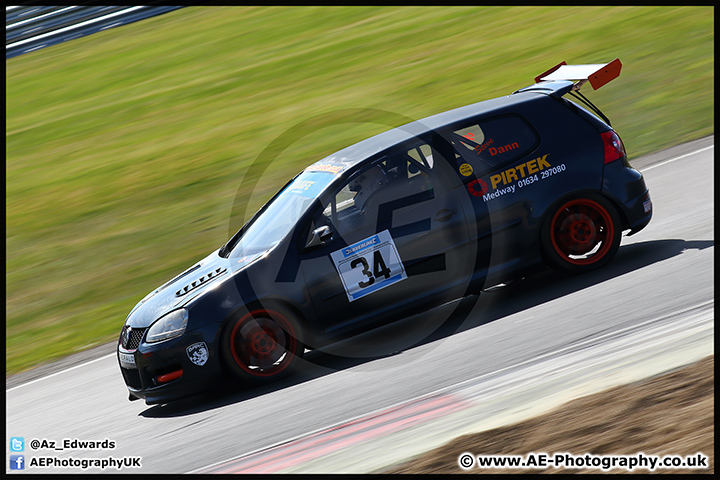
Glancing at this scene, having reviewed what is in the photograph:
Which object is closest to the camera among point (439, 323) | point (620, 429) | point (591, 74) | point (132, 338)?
point (620, 429)

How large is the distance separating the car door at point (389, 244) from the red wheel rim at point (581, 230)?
92cm

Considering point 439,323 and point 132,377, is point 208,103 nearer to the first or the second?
point 132,377

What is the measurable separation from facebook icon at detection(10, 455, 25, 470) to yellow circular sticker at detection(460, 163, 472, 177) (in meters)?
4.20

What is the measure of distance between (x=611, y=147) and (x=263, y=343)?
3.51 m

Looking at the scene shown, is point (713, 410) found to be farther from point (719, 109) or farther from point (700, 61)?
point (700, 61)

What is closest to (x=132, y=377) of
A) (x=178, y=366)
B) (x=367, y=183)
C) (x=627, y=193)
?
(x=178, y=366)

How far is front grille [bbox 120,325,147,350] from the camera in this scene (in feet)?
19.8

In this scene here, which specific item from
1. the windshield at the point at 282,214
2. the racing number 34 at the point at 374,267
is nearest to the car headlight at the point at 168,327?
the windshield at the point at 282,214

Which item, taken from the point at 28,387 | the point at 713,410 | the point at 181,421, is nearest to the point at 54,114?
the point at 28,387

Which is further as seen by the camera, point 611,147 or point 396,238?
point 611,147

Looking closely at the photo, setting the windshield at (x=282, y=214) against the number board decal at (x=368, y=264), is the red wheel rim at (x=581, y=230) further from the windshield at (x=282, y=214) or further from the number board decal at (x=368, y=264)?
the windshield at (x=282, y=214)

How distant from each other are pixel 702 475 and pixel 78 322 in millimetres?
7218

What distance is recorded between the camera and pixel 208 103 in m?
15.9

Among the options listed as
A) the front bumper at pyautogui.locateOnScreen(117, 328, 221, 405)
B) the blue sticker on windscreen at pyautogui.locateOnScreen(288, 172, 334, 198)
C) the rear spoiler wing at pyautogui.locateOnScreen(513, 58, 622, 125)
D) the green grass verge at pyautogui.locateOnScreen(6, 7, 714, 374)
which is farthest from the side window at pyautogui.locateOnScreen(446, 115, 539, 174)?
the green grass verge at pyautogui.locateOnScreen(6, 7, 714, 374)
